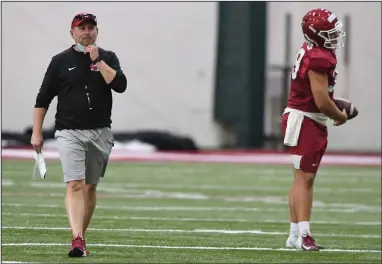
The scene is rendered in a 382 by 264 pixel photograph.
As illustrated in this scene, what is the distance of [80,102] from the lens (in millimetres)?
7395

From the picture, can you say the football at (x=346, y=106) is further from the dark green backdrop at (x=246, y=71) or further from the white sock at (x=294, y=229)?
the dark green backdrop at (x=246, y=71)

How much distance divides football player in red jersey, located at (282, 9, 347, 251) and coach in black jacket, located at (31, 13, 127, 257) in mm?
1280

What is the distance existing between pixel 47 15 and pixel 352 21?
7.12 metres

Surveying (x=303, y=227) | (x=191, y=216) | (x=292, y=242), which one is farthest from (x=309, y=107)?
(x=191, y=216)

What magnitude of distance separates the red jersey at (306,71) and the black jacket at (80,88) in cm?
124

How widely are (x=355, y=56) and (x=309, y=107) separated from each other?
1941 cm

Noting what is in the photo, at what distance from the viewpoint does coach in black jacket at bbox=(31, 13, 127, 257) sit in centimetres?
735

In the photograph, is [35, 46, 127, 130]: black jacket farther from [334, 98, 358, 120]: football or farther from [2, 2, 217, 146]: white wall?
[2, 2, 217, 146]: white wall

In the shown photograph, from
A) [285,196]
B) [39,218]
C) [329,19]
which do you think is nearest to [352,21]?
[285,196]

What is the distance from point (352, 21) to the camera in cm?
2694

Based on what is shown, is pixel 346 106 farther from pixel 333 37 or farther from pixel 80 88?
pixel 80 88

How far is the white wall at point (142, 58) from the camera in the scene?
88.8ft

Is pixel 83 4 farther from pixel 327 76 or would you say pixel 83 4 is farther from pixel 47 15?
pixel 327 76

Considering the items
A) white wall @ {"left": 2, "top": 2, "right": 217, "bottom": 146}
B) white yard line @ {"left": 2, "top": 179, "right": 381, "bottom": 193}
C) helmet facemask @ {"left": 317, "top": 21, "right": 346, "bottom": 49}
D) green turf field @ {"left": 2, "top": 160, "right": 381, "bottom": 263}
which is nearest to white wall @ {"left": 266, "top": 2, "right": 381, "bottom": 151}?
white wall @ {"left": 2, "top": 2, "right": 217, "bottom": 146}
